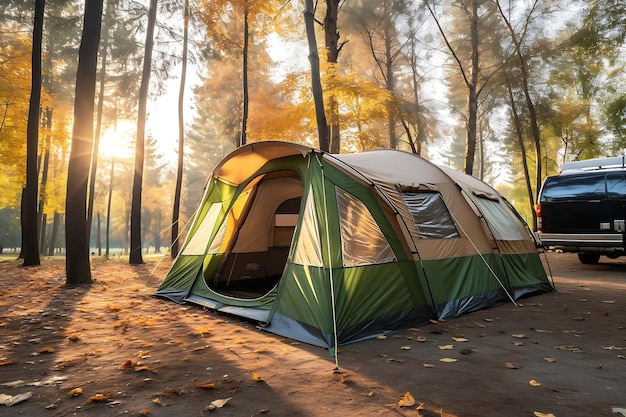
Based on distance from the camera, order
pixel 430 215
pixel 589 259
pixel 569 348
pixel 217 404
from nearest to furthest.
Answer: pixel 217 404 < pixel 569 348 < pixel 430 215 < pixel 589 259

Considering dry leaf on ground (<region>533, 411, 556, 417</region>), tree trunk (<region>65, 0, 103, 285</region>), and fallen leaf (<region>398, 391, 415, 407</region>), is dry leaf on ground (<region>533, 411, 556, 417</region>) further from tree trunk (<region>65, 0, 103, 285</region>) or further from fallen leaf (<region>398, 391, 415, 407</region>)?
tree trunk (<region>65, 0, 103, 285</region>)

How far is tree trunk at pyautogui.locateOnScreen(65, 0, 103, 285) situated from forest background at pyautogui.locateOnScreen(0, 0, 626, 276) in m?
4.39

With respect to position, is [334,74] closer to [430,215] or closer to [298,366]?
[430,215]

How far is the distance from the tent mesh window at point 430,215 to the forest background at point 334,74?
200 inches

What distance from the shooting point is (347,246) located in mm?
4598

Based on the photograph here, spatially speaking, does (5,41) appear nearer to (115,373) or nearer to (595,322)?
(115,373)

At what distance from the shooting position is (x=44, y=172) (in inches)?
743

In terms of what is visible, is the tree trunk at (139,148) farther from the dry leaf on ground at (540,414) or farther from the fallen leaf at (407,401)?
the dry leaf on ground at (540,414)

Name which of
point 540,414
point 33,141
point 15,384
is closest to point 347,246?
point 540,414

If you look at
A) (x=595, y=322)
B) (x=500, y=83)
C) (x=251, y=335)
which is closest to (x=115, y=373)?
(x=251, y=335)

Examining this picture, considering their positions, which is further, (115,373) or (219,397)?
(115,373)

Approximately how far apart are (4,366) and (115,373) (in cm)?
104

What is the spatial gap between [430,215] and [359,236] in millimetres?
1296

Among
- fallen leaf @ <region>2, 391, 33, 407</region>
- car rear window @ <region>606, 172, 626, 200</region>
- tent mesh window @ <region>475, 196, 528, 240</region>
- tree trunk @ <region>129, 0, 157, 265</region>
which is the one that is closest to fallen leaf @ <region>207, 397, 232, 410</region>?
fallen leaf @ <region>2, 391, 33, 407</region>
